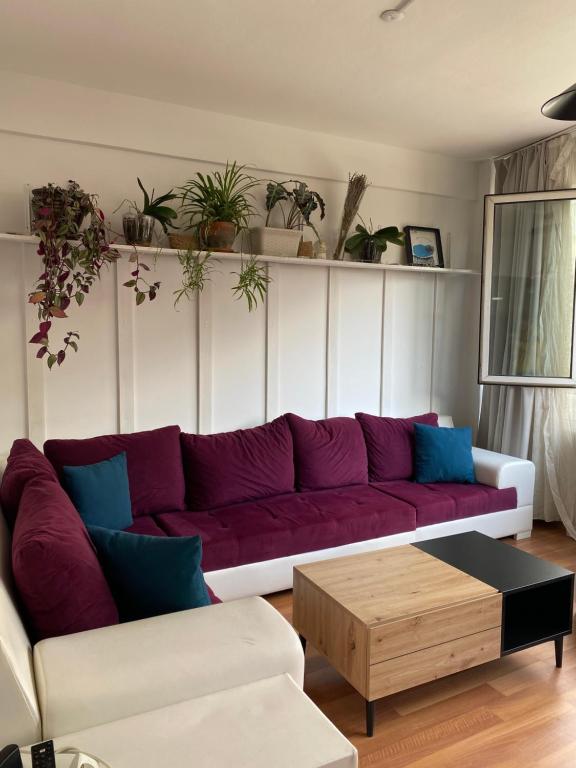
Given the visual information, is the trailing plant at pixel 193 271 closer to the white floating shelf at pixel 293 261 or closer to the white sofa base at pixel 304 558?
the white floating shelf at pixel 293 261

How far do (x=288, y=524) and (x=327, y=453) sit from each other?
28.5 inches

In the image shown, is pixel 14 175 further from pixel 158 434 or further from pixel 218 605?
pixel 218 605

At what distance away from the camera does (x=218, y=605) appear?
5.76 feet

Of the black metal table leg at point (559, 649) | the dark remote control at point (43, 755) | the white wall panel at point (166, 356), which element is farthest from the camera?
the white wall panel at point (166, 356)

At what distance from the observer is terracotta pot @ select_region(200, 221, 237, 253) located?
341 cm

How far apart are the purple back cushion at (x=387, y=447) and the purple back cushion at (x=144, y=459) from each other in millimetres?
1285

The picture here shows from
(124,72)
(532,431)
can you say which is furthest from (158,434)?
(532,431)

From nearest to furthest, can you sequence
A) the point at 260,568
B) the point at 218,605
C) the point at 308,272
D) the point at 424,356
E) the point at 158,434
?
the point at 218,605 → the point at 260,568 → the point at 158,434 → the point at 308,272 → the point at 424,356

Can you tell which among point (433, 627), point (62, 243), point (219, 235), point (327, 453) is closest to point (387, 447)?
point (327, 453)

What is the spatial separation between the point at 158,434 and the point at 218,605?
166cm

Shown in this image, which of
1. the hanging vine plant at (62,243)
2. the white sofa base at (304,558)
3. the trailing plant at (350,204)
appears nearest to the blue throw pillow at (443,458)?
the white sofa base at (304,558)

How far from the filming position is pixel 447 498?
3561mm

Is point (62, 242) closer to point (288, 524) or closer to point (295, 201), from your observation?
point (295, 201)

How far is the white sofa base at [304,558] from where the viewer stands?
2.88 m
